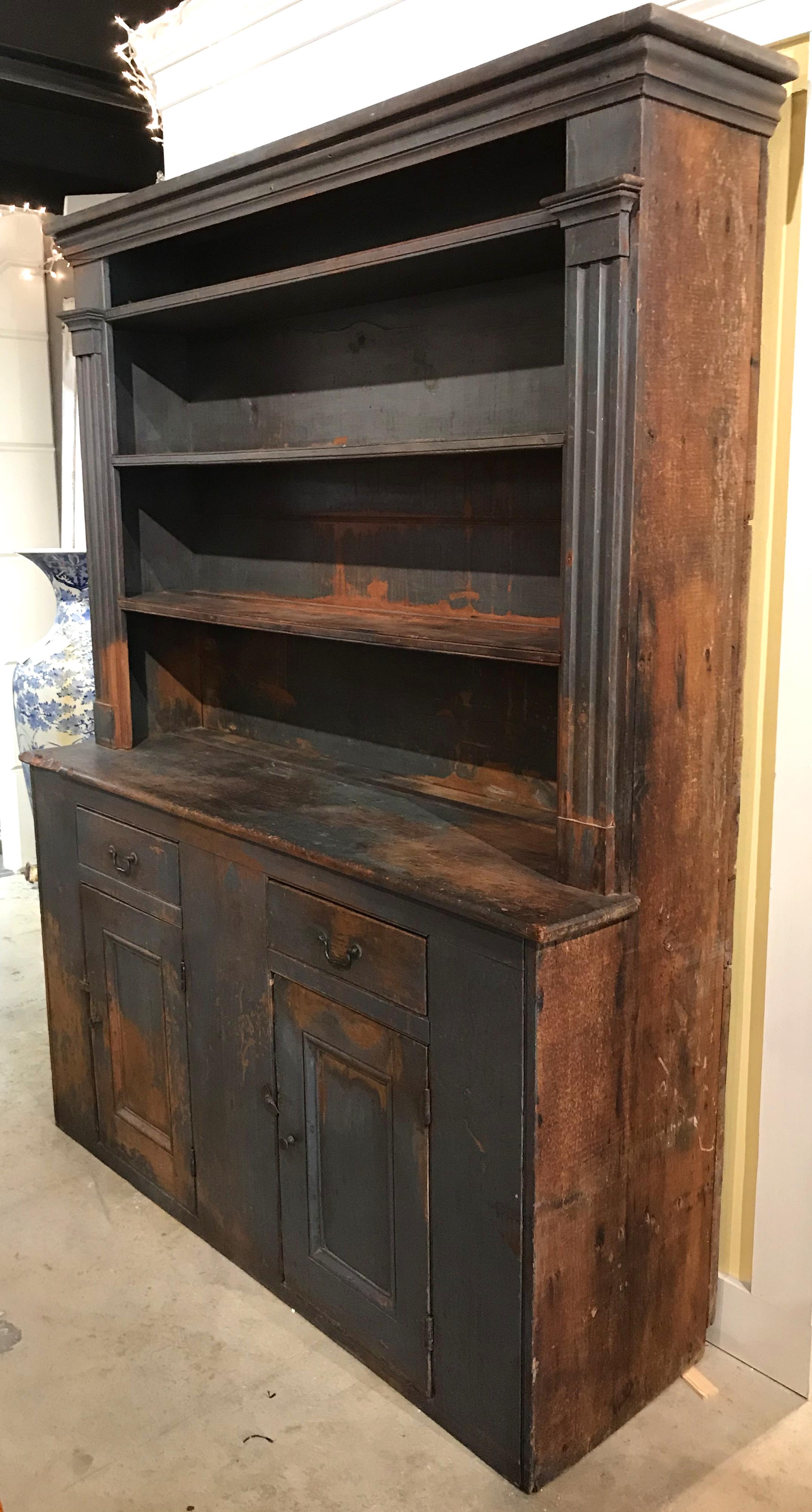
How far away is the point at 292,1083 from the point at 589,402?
1.27m

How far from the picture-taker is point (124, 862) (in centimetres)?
257

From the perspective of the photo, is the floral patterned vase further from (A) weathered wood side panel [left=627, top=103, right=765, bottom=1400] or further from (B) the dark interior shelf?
(A) weathered wood side panel [left=627, top=103, right=765, bottom=1400]

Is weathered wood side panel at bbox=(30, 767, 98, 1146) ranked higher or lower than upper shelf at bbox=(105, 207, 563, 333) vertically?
lower

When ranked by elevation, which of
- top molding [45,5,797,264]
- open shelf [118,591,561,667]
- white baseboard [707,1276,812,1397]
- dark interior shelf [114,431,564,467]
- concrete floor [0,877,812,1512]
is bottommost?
concrete floor [0,877,812,1512]

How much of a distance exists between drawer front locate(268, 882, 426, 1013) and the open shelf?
45 cm

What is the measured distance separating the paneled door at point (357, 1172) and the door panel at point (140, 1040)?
35cm

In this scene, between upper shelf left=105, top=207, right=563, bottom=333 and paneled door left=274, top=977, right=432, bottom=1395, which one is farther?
paneled door left=274, top=977, right=432, bottom=1395

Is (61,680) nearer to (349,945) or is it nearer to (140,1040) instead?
(140,1040)

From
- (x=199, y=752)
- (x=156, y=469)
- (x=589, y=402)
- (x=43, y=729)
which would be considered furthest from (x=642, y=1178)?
(x=43, y=729)

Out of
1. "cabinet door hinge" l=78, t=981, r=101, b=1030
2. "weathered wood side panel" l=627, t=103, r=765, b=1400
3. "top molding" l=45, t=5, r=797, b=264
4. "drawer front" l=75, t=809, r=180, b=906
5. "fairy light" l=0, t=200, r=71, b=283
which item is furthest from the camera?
"fairy light" l=0, t=200, r=71, b=283

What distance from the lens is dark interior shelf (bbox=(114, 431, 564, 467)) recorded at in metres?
1.82

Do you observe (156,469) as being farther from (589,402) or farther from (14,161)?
(14,161)

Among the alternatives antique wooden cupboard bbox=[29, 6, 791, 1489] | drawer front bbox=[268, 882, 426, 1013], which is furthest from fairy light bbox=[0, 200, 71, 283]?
drawer front bbox=[268, 882, 426, 1013]

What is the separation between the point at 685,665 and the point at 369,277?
897 millimetres
